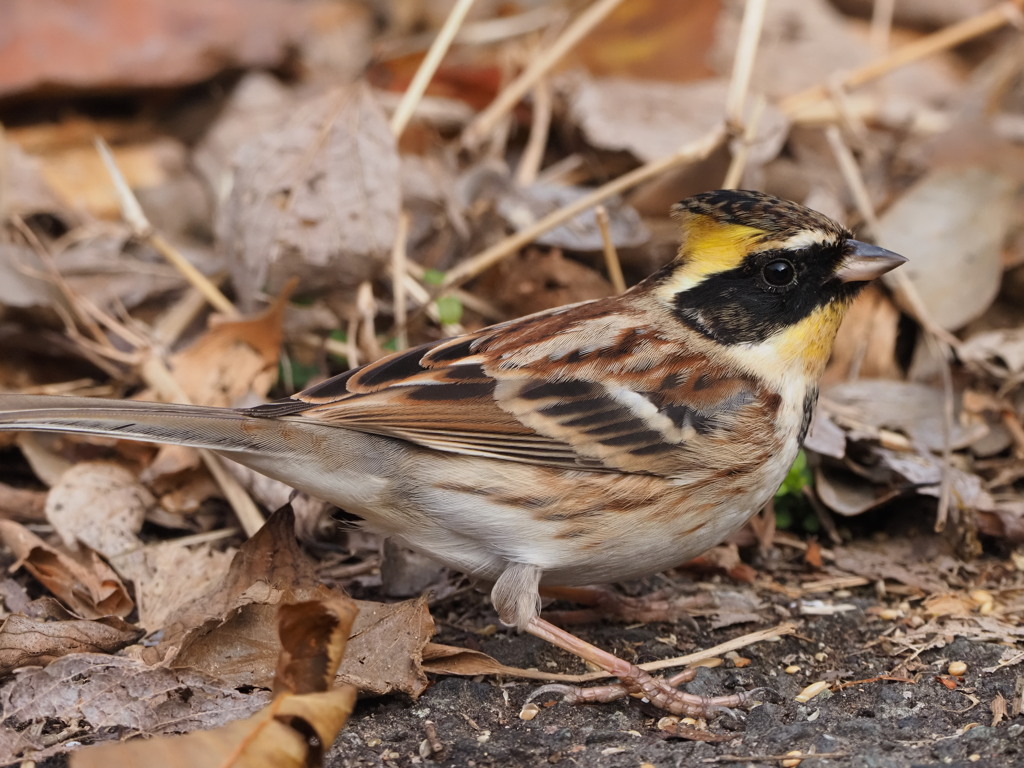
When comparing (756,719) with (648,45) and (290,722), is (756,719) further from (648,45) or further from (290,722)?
(648,45)

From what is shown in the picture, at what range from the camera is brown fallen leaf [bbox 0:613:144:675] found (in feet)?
10.7

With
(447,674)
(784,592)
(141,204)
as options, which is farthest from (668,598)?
(141,204)

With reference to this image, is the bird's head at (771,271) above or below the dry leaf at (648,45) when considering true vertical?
below

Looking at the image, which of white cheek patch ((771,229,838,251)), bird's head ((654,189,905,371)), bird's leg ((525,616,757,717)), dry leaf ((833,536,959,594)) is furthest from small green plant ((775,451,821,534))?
bird's leg ((525,616,757,717))

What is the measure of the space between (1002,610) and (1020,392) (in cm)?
124

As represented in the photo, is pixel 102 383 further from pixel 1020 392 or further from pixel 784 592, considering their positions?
pixel 1020 392

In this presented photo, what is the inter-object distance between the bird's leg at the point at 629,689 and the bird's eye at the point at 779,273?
117 cm

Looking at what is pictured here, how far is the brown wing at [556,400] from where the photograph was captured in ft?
11.2

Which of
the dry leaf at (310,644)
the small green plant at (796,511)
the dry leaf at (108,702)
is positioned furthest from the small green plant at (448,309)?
the dry leaf at (310,644)

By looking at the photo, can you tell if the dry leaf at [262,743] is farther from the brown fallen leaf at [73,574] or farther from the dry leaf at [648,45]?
the dry leaf at [648,45]

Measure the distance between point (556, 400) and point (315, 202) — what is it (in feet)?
5.63

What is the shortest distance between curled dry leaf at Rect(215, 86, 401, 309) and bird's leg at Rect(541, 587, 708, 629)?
1599 mm

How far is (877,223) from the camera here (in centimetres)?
525

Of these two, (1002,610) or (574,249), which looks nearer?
(1002,610)
